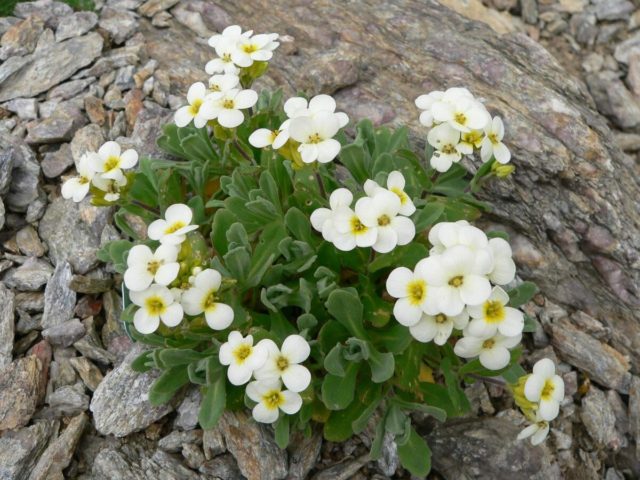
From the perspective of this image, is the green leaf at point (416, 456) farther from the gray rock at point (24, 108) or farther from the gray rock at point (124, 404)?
the gray rock at point (24, 108)

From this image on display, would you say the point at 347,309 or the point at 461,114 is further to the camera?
the point at 461,114

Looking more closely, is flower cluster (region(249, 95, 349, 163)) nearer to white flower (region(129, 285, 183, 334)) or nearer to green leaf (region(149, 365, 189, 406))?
white flower (region(129, 285, 183, 334))

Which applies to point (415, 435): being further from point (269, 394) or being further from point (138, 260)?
point (138, 260)

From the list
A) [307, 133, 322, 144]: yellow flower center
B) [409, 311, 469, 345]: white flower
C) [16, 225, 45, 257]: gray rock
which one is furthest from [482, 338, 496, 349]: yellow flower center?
[16, 225, 45, 257]: gray rock

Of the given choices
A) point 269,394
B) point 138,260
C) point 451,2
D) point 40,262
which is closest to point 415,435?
point 269,394

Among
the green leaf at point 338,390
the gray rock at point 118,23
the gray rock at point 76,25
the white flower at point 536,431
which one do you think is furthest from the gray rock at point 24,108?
the white flower at point 536,431

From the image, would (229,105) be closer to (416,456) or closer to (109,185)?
(109,185)

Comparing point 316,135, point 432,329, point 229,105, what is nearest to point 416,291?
point 432,329
